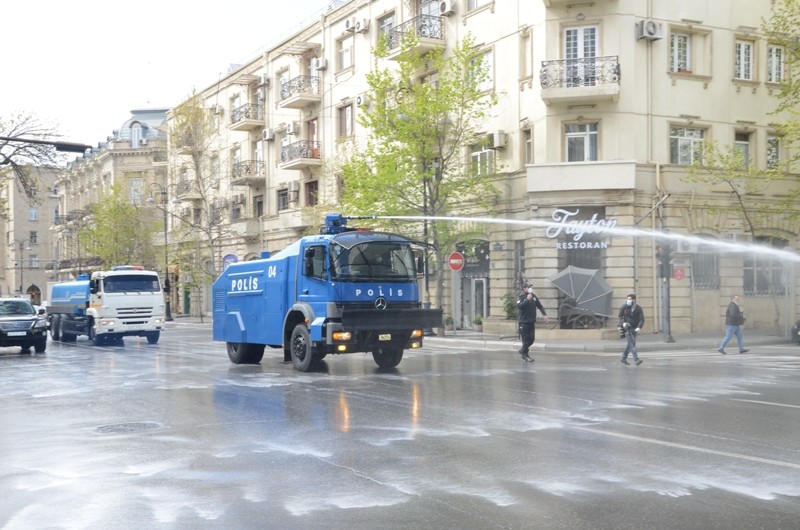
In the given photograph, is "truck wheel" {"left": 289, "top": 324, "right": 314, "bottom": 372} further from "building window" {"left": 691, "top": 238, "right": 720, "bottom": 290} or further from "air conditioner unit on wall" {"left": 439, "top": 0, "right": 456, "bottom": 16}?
"air conditioner unit on wall" {"left": 439, "top": 0, "right": 456, "bottom": 16}

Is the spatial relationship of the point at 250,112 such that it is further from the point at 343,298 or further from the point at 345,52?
the point at 343,298

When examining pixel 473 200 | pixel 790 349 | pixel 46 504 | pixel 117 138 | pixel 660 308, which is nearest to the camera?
pixel 46 504

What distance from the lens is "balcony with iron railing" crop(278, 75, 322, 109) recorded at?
146ft

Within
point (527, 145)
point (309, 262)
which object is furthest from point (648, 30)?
point (309, 262)

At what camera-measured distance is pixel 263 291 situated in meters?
19.2

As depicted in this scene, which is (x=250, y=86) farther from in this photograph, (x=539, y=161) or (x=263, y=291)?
(x=263, y=291)

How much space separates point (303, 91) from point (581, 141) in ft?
60.2

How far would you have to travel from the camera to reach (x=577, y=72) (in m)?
29.9

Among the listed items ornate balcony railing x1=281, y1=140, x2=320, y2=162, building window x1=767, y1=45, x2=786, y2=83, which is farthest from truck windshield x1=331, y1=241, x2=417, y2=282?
ornate balcony railing x1=281, y1=140, x2=320, y2=162

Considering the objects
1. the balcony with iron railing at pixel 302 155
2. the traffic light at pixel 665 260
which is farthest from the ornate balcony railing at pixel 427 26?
the traffic light at pixel 665 260

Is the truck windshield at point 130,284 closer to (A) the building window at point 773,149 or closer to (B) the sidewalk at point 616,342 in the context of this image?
(B) the sidewalk at point 616,342

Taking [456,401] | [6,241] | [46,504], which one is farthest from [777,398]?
[6,241]

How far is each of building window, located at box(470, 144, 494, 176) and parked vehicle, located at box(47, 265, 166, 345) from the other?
1220cm

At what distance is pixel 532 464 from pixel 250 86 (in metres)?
47.0
